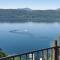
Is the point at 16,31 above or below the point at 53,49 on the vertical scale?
above

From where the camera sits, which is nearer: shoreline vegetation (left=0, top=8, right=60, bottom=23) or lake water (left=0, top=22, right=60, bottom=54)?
lake water (left=0, top=22, right=60, bottom=54)

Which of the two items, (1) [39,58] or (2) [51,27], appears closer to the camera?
(1) [39,58]

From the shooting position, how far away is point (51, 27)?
82.4m

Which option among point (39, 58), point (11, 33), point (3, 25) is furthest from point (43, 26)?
point (39, 58)

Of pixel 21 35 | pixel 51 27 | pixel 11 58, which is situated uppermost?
pixel 51 27

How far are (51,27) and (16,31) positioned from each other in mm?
15650

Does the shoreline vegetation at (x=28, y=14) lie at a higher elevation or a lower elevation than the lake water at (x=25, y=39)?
higher

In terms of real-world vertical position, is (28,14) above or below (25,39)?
above

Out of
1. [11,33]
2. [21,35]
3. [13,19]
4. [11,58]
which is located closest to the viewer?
[11,58]

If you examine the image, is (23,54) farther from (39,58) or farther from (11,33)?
(11,33)

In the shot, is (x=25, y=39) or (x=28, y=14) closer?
(x=25, y=39)

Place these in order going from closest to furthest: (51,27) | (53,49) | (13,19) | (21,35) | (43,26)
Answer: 1. (53,49)
2. (21,35)
3. (13,19)
4. (51,27)
5. (43,26)

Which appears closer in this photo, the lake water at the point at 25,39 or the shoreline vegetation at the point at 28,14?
the lake water at the point at 25,39

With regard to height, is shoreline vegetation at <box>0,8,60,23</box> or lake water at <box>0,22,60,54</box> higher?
shoreline vegetation at <box>0,8,60,23</box>
